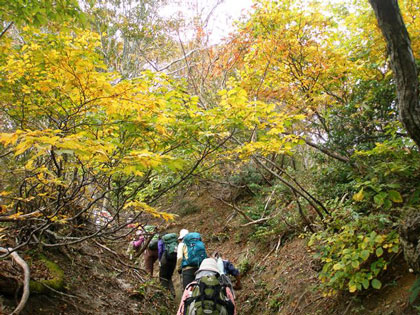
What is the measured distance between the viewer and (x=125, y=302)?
5598 mm

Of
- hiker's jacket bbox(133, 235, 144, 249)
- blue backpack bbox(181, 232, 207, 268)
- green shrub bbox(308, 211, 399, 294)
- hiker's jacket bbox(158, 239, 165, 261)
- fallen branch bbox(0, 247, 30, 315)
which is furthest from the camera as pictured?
hiker's jacket bbox(133, 235, 144, 249)

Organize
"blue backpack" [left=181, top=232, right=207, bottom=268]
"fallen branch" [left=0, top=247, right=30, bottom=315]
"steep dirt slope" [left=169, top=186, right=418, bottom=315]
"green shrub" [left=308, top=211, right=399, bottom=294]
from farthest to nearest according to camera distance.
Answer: "blue backpack" [left=181, top=232, right=207, bottom=268]
"steep dirt slope" [left=169, top=186, right=418, bottom=315]
"green shrub" [left=308, top=211, right=399, bottom=294]
"fallen branch" [left=0, top=247, right=30, bottom=315]

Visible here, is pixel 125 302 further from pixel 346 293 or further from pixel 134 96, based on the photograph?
pixel 134 96

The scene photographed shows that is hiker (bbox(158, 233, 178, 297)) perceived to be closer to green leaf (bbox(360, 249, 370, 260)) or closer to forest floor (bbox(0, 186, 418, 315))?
forest floor (bbox(0, 186, 418, 315))

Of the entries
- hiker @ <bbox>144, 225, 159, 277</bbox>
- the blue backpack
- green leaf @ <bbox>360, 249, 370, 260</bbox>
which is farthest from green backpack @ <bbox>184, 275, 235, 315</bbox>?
hiker @ <bbox>144, 225, 159, 277</bbox>

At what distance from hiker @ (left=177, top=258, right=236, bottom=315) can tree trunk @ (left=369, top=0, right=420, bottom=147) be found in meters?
3.32

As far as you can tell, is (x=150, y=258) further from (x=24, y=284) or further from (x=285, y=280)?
(x=24, y=284)

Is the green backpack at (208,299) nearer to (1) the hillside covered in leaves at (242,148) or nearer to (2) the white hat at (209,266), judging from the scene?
(2) the white hat at (209,266)

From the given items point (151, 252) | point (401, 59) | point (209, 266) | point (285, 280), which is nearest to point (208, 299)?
point (209, 266)

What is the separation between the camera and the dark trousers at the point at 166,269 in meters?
7.07

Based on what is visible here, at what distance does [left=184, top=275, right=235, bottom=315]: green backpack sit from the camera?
3898mm

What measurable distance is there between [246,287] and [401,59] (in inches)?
249

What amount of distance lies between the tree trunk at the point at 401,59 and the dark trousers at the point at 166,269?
19.6ft

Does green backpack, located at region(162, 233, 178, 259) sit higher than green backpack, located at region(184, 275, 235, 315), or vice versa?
green backpack, located at region(162, 233, 178, 259)
